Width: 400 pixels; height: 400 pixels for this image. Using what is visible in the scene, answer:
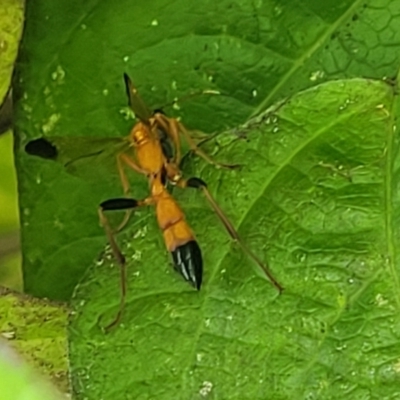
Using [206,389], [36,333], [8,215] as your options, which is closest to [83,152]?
[36,333]

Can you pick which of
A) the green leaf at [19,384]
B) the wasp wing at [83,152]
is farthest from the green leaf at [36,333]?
the wasp wing at [83,152]

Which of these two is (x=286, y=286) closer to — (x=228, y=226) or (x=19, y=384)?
(x=228, y=226)

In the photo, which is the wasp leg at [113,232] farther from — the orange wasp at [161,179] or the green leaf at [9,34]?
the green leaf at [9,34]

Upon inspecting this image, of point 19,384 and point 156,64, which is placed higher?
point 156,64

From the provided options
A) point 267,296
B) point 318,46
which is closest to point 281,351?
point 267,296

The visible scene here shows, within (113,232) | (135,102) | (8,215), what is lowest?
(8,215)

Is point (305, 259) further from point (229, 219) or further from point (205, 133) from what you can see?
point (205, 133)
